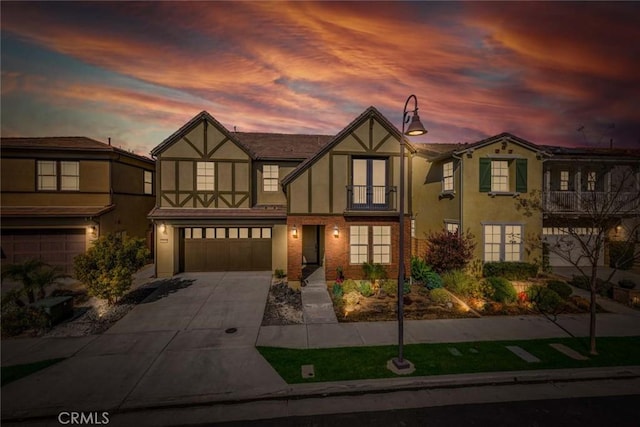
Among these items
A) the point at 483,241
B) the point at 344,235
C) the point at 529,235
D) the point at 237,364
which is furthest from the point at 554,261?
the point at 237,364

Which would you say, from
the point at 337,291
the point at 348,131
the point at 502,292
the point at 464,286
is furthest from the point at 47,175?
the point at 502,292

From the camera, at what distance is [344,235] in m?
14.8

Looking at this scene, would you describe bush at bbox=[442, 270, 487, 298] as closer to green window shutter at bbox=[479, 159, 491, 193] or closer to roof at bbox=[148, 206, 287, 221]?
green window shutter at bbox=[479, 159, 491, 193]

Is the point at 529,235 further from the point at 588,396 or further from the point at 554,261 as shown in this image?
the point at 588,396

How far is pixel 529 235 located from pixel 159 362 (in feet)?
58.1

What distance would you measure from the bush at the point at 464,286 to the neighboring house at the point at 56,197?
18.1 meters

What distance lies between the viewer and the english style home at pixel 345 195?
1471cm

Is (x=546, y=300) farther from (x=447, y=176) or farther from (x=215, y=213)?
(x=215, y=213)

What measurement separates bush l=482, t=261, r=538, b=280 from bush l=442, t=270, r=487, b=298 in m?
3.00

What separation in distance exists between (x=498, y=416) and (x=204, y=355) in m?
6.83

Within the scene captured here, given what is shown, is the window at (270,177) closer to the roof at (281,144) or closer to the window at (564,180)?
the roof at (281,144)

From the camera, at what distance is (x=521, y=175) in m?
15.9

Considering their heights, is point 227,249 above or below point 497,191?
below

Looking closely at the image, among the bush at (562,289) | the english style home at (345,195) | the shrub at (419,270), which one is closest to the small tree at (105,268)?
the english style home at (345,195)
